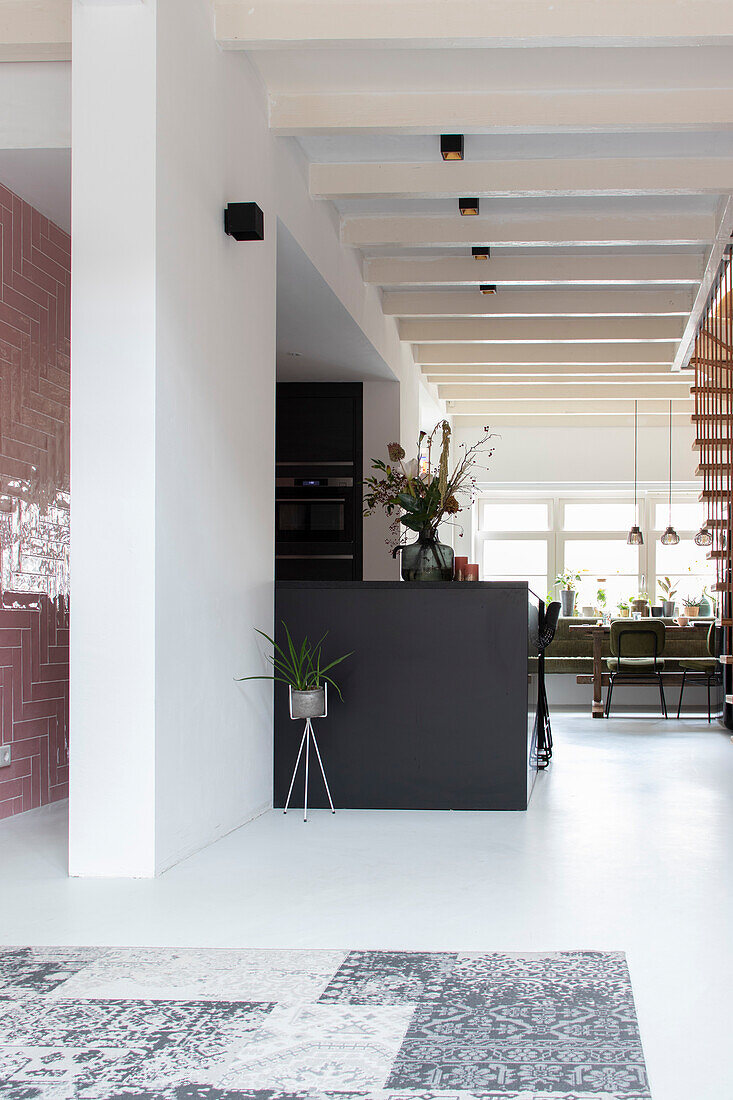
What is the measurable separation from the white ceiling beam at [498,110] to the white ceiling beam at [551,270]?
2243 millimetres

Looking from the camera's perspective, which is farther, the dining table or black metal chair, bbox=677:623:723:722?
the dining table

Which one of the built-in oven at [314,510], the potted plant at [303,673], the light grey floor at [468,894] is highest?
the built-in oven at [314,510]

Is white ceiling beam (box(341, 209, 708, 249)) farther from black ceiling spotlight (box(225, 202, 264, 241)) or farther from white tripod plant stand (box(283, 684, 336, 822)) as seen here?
white tripod plant stand (box(283, 684, 336, 822))

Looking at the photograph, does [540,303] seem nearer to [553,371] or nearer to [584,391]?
[553,371]

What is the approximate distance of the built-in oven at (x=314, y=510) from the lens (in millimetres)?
8227

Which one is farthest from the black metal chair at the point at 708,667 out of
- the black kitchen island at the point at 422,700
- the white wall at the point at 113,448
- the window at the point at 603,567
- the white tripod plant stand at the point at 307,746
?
the white wall at the point at 113,448

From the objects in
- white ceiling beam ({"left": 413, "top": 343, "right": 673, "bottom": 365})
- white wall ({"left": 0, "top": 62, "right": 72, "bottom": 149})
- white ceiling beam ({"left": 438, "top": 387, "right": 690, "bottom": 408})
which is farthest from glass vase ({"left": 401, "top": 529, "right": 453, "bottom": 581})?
white ceiling beam ({"left": 438, "top": 387, "right": 690, "bottom": 408})

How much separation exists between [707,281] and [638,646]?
11.3 ft

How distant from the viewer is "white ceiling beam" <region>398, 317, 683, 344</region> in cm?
837

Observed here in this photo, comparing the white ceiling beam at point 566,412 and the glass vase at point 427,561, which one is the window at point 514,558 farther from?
the glass vase at point 427,561

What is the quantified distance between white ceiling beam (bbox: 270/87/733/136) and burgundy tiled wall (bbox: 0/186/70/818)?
1.21 m

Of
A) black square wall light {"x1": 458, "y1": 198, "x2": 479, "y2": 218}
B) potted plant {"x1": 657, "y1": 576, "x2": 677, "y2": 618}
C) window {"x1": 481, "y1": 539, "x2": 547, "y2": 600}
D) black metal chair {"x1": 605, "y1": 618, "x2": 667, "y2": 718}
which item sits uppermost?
black square wall light {"x1": 458, "y1": 198, "x2": 479, "y2": 218}

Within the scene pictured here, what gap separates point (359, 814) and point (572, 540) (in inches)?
356

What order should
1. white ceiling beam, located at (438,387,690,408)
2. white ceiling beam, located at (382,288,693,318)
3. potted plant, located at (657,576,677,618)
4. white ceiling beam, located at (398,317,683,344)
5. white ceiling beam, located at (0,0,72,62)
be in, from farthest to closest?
1. potted plant, located at (657,576,677,618)
2. white ceiling beam, located at (438,387,690,408)
3. white ceiling beam, located at (398,317,683,344)
4. white ceiling beam, located at (382,288,693,318)
5. white ceiling beam, located at (0,0,72,62)
